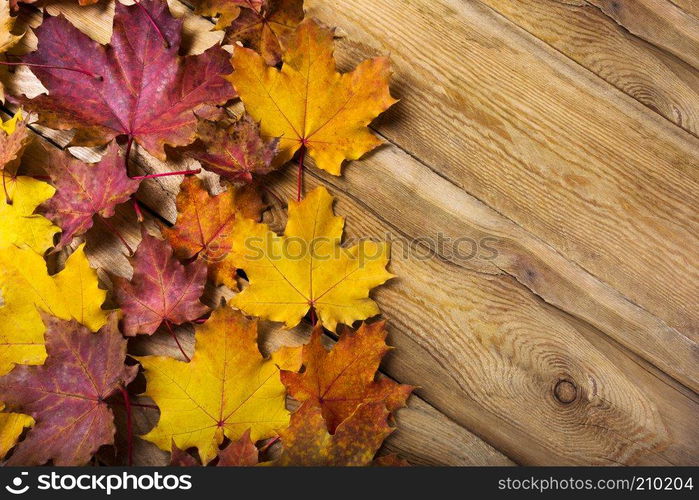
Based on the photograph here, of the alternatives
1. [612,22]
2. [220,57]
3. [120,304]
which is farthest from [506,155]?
[120,304]

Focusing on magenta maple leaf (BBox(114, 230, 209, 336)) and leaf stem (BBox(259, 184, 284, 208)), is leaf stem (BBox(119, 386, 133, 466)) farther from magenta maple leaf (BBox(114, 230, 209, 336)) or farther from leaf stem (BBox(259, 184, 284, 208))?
leaf stem (BBox(259, 184, 284, 208))

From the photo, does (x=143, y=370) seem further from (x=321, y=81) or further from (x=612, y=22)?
(x=612, y=22)

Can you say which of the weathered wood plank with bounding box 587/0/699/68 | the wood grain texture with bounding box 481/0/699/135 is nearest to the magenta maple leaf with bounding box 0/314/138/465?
the wood grain texture with bounding box 481/0/699/135

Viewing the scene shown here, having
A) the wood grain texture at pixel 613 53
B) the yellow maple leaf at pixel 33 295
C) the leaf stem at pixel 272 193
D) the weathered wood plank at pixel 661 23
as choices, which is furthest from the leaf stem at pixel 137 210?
the weathered wood plank at pixel 661 23

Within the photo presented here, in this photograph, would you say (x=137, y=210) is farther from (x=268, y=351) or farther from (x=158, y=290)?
(x=268, y=351)

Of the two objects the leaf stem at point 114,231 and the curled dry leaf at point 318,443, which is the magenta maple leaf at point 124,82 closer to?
the leaf stem at point 114,231

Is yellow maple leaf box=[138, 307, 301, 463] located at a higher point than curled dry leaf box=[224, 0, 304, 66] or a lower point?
lower

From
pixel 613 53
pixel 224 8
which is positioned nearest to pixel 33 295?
pixel 224 8
